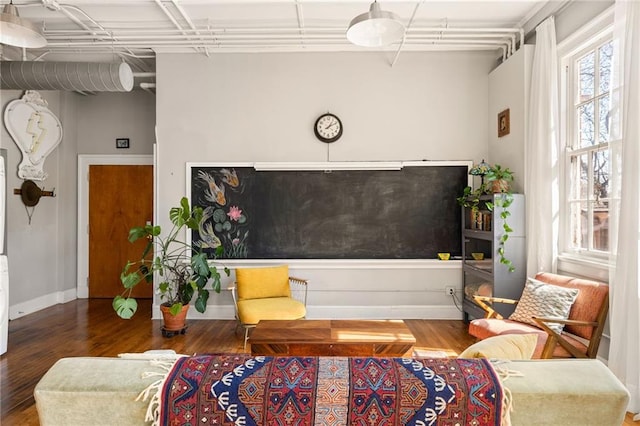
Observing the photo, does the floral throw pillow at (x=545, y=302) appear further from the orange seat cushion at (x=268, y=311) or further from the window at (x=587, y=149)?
the orange seat cushion at (x=268, y=311)

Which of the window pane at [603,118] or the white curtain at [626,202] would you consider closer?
the white curtain at [626,202]

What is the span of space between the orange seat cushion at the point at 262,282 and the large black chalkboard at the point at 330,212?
507 mm

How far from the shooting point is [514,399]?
127 centimetres

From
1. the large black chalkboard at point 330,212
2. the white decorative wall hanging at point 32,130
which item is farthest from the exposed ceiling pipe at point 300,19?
the white decorative wall hanging at point 32,130

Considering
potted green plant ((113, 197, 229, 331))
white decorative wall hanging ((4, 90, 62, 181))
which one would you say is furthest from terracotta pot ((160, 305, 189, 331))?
white decorative wall hanging ((4, 90, 62, 181))

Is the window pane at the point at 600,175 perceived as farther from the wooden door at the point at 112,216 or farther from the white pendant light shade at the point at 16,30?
the wooden door at the point at 112,216

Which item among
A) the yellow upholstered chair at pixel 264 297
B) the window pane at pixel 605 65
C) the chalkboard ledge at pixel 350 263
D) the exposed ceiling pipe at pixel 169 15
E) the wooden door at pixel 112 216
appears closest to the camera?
the window pane at pixel 605 65

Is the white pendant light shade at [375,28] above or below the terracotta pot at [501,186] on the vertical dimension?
above

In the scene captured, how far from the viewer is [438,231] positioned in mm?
5258

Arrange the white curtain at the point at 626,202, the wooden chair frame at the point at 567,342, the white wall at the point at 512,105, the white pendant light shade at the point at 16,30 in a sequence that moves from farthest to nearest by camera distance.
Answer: the white wall at the point at 512,105 < the white pendant light shade at the point at 16,30 < the wooden chair frame at the point at 567,342 < the white curtain at the point at 626,202

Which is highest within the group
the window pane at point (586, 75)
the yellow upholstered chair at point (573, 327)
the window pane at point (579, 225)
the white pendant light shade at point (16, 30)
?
the white pendant light shade at point (16, 30)

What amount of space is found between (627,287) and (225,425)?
2914 mm

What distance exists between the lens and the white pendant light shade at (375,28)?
289 cm

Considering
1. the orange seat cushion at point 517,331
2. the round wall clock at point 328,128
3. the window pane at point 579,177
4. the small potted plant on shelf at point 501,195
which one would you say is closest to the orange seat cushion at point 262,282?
the round wall clock at point 328,128
